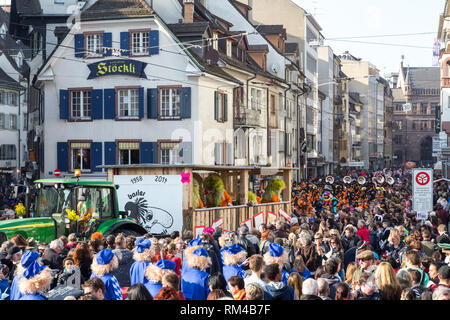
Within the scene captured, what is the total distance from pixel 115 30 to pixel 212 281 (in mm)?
30056

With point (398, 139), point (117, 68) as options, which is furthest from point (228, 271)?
point (398, 139)

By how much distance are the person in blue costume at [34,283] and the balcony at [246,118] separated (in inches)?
1361

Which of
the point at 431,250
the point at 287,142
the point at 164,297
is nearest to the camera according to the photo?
the point at 164,297

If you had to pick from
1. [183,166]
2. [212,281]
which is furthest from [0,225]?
[212,281]

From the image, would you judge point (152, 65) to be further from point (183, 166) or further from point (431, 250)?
point (431, 250)

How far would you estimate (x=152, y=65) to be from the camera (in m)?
36.9

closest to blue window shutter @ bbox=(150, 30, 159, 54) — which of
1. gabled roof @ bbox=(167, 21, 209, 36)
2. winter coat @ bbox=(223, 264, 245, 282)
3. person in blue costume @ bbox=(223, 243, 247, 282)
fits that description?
gabled roof @ bbox=(167, 21, 209, 36)

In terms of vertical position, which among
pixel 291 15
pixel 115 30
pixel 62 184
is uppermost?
pixel 291 15

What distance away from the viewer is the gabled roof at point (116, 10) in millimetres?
36312

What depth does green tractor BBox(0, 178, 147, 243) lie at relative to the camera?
50.8 feet

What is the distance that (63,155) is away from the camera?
37.6 meters

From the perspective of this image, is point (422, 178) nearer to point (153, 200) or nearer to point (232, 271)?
point (153, 200)

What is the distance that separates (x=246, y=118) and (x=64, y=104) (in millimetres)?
10364

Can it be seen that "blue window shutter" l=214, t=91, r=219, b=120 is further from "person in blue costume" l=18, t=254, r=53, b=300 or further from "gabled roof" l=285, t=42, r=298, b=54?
"person in blue costume" l=18, t=254, r=53, b=300
